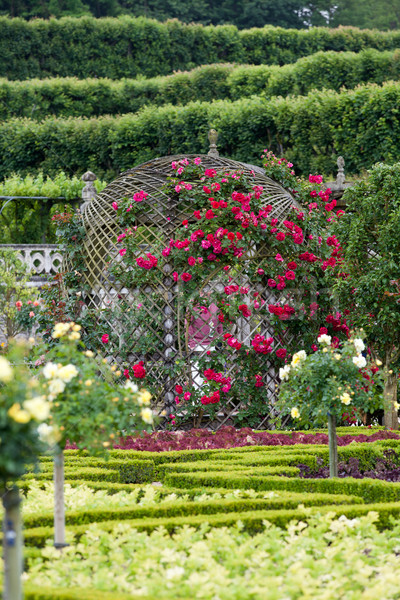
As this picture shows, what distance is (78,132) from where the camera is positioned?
67.5 ft

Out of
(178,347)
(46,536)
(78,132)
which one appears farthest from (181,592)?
(78,132)

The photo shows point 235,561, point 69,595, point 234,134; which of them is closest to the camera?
point 69,595

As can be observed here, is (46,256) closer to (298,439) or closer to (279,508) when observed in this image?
(298,439)

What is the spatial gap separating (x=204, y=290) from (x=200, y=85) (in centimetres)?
1634

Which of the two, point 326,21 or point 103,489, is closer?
point 103,489

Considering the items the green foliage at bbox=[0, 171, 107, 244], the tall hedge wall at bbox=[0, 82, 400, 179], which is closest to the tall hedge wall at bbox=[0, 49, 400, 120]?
the tall hedge wall at bbox=[0, 82, 400, 179]

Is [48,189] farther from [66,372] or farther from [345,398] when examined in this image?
[66,372]

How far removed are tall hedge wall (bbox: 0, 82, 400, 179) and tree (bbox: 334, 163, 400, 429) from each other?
28.5 ft

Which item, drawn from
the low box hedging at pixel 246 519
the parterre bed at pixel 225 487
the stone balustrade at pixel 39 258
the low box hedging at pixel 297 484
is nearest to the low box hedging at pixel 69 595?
the parterre bed at pixel 225 487

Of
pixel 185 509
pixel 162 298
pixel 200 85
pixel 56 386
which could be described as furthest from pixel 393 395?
pixel 200 85

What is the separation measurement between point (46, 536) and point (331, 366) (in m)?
2.07

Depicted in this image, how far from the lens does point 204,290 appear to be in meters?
7.68

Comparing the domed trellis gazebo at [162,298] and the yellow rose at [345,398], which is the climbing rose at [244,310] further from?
the yellow rose at [345,398]

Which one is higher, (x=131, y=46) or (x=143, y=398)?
(x=131, y=46)
